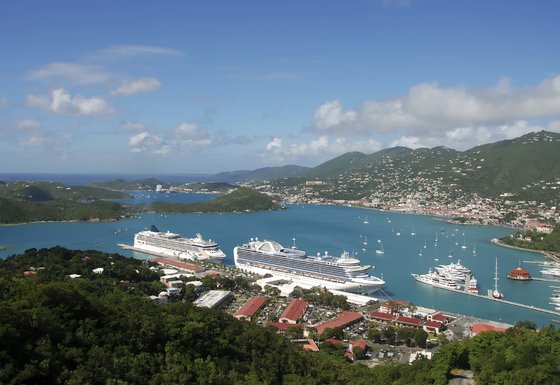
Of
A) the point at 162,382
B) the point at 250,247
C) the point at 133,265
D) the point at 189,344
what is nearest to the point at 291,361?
the point at 189,344

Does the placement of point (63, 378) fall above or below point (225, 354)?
above

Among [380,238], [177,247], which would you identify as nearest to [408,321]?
[177,247]

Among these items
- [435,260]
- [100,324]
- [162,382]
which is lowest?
[435,260]

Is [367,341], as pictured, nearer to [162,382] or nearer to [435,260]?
[162,382]

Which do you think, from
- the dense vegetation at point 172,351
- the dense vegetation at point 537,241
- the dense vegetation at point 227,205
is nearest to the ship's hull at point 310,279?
the dense vegetation at point 172,351

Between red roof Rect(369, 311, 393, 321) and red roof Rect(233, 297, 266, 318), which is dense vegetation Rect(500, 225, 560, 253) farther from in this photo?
red roof Rect(233, 297, 266, 318)

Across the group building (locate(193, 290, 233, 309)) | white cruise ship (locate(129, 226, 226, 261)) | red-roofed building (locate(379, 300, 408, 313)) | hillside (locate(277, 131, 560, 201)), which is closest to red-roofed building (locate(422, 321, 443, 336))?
red-roofed building (locate(379, 300, 408, 313))

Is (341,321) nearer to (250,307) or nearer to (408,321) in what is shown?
(408,321)
